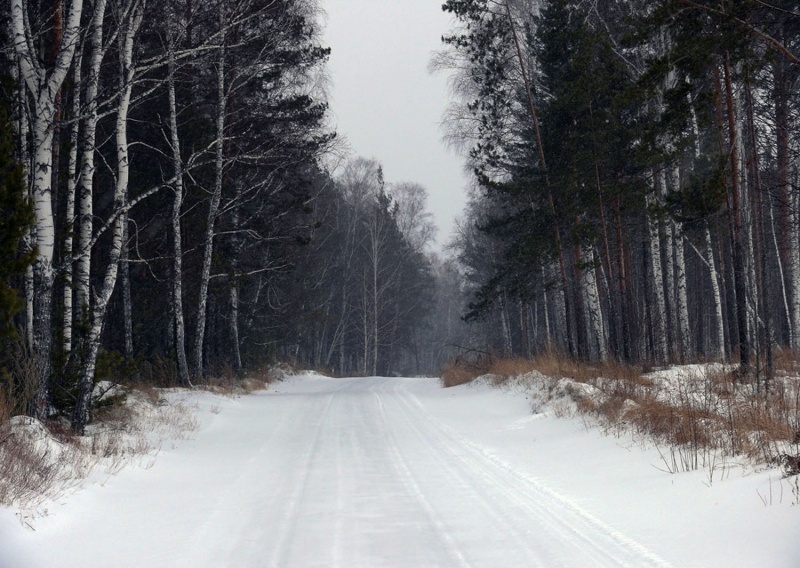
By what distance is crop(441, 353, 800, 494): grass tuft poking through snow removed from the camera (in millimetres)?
7242

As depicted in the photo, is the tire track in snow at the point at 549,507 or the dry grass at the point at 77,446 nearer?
the tire track in snow at the point at 549,507

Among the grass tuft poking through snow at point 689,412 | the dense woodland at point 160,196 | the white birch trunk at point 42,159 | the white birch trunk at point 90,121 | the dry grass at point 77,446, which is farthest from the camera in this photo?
the white birch trunk at point 90,121

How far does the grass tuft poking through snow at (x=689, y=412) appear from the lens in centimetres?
724

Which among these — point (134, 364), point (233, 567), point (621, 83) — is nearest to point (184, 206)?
point (134, 364)

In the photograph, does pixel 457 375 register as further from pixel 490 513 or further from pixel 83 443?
pixel 490 513

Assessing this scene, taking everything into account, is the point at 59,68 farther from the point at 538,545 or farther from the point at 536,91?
the point at 536,91

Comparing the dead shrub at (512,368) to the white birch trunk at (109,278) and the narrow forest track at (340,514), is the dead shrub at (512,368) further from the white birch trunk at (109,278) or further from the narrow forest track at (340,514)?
the white birch trunk at (109,278)

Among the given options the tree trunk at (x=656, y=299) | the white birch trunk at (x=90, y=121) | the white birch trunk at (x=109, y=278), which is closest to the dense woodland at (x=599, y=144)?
the tree trunk at (x=656, y=299)

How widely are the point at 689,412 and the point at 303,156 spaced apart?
567 inches

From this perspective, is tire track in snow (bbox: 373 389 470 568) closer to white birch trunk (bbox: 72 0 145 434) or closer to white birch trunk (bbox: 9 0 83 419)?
white birch trunk (bbox: 72 0 145 434)

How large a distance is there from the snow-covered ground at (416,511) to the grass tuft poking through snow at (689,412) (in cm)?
29

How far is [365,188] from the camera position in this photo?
5153cm

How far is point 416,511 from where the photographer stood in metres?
6.65

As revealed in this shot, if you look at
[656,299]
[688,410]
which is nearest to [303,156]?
[656,299]
